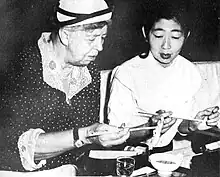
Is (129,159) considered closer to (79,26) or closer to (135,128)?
(135,128)

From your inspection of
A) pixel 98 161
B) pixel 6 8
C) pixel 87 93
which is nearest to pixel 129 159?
pixel 98 161

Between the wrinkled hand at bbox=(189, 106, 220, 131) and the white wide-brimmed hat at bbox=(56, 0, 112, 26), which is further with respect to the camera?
the wrinkled hand at bbox=(189, 106, 220, 131)

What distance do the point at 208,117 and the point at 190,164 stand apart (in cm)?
24

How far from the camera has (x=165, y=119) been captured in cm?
194

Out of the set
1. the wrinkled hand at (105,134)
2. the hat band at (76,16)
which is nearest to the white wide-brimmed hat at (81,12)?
the hat band at (76,16)

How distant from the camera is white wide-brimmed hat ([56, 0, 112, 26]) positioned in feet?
6.09

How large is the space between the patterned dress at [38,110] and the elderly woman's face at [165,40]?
29 centimetres

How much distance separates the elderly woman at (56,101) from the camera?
6.20 feet

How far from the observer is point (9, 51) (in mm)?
1909

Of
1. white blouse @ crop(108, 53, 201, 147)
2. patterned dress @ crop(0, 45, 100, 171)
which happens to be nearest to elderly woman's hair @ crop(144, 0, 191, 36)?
white blouse @ crop(108, 53, 201, 147)

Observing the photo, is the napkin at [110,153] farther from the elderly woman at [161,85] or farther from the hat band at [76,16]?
the hat band at [76,16]

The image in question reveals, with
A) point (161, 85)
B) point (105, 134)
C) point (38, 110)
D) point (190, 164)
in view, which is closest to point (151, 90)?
point (161, 85)

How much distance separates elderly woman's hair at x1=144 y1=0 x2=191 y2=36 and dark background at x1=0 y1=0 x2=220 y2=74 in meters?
0.03

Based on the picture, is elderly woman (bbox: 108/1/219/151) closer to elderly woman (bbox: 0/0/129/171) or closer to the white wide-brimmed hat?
elderly woman (bbox: 0/0/129/171)
